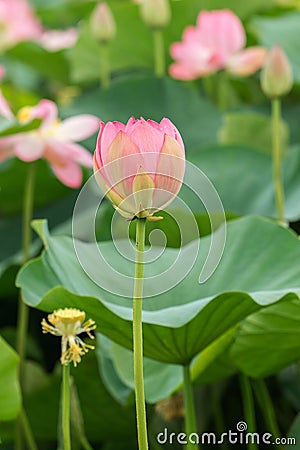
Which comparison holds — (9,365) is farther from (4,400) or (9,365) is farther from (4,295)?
(4,295)

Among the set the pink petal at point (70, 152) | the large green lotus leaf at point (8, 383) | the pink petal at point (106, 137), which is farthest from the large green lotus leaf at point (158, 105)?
the pink petal at point (106, 137)

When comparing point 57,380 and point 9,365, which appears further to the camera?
point 57,380

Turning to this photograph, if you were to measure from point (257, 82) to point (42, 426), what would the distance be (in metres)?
0.62

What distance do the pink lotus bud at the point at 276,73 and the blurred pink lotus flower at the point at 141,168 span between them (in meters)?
0.37

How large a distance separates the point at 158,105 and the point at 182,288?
53 cm

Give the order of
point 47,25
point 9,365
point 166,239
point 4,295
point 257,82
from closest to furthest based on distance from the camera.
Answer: point 9,365
point 166,239
point 4,295
point 257,82
point 47,25

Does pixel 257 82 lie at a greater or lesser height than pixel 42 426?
greater

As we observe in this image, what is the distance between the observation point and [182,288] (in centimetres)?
67

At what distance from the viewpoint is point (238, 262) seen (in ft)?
2.20

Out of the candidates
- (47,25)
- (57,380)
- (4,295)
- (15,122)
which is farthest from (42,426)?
(47,25)

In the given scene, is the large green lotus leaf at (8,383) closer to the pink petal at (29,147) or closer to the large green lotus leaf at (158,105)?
the pink petal at (29,147)

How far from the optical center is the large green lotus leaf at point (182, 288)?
57cm

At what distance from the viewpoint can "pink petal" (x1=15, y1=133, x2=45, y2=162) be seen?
0.87 metres

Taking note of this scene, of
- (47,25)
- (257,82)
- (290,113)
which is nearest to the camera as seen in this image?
(290,113)
